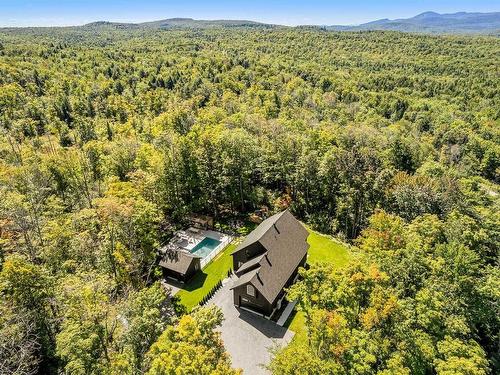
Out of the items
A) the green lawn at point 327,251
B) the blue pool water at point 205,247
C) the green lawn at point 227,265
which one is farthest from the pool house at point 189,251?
the green lawn at point 327,251

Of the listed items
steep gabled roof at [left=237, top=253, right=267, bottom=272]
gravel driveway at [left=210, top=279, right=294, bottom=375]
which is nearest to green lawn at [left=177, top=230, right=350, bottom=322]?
gravel driveway at [left=210, top=279, right=294, bottom=375]

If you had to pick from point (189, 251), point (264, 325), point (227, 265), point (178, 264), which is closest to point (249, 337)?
point (264, 325)

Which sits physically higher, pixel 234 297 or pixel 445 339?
pixel 445 339

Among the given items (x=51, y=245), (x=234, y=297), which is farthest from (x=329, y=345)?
(x=51, y=245)

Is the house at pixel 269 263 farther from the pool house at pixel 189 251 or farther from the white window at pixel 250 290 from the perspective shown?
the pool house at pixel 189 251

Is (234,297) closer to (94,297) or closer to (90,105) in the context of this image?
(94,297)

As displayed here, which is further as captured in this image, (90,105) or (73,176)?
(90,105)

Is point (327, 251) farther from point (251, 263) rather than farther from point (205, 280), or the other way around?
point (205, 280)
